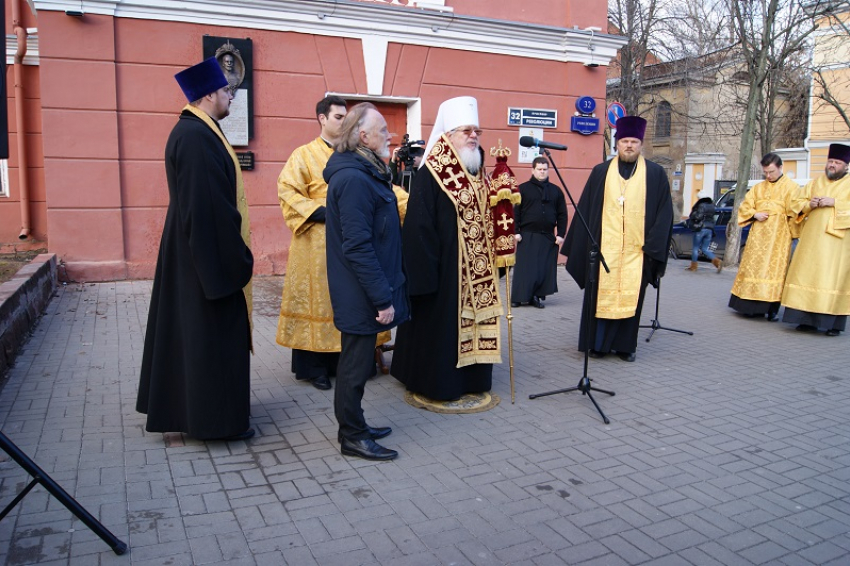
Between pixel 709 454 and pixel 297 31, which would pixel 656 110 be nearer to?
pixel 297 31

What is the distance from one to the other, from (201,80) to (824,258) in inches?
260

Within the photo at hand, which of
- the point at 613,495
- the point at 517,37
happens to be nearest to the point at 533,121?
the point at 517,37

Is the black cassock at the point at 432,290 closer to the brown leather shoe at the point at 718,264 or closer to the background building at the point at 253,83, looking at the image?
the background building at the point at 253,83

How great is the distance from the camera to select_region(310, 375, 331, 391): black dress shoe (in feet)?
16.5

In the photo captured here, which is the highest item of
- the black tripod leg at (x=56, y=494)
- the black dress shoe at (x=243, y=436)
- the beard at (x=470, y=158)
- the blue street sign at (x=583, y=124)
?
the blue street sign at (x=583, y=124)

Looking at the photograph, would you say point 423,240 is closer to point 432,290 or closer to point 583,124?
point 432,290

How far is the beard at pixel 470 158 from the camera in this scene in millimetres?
4539

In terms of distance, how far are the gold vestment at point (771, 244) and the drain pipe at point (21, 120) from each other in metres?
10.0

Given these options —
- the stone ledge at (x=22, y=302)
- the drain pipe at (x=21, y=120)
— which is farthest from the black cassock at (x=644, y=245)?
the drain pipe at (x=21, y=120)

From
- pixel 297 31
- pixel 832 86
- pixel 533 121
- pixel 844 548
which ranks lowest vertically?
pixel 844 548

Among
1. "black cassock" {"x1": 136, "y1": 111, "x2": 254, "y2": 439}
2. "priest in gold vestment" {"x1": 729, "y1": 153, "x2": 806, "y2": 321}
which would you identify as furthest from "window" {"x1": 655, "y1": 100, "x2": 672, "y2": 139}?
"black cassock" {"x1": 136, "y1": 111, "x2": 254, "y2": 439}

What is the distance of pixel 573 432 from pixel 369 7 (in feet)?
24.3

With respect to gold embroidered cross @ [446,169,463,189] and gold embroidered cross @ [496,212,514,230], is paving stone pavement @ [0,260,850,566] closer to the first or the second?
gold embroidered cross @ [496,212,514,230]

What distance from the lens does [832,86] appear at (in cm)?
2409
